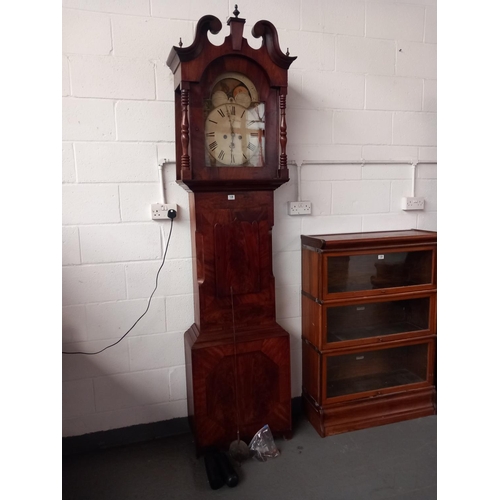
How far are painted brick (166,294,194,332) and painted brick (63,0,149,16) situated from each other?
1.37 m

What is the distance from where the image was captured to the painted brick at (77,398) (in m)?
2.03

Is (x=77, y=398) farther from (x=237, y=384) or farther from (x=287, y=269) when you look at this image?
(x=287, y=269)

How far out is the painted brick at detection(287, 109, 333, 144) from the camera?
218cm

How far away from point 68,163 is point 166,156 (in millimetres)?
452

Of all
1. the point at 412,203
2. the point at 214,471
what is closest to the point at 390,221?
the point at 412,203

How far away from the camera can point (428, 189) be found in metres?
2.50

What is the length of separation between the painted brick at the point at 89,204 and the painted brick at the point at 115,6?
2.61 ft

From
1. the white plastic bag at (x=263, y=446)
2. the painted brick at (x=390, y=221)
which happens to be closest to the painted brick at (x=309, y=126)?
the painted brick at (x=390, y=221)

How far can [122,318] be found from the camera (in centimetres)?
207

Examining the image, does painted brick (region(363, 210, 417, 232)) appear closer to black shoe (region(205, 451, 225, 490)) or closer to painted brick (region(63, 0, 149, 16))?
black shoe (region(205, 451, 225, 490))

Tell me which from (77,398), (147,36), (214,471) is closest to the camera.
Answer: (214,471)

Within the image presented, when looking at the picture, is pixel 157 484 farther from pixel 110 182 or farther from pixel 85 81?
pixel 85 81

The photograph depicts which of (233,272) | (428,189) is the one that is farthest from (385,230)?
(233,272)

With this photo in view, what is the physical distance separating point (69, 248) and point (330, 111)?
1.53 m
